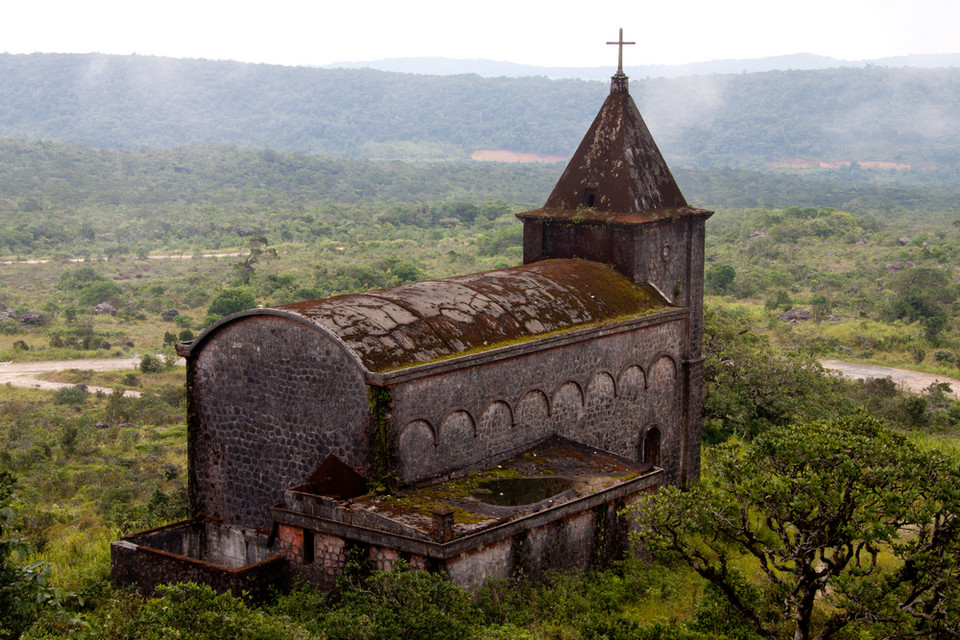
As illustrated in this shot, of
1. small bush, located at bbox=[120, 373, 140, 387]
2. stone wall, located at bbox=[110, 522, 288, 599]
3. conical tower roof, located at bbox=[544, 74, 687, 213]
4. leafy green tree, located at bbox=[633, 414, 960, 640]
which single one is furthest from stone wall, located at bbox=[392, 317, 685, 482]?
small bush, located at bbox=[120, 373, 140, 387]

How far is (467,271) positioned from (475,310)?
35711 millimetres

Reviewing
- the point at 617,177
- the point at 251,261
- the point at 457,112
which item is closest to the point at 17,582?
the point at 617,177

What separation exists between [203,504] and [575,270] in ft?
21.4

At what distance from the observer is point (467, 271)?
1976 inches

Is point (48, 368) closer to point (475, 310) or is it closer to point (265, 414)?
point (265, 414)

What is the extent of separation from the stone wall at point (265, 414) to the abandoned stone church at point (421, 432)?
23 mm

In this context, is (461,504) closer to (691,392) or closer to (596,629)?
(596,629)

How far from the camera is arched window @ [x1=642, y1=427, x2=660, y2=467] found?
1756 cm

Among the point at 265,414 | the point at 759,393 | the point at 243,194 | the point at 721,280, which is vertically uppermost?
the point at 265,414

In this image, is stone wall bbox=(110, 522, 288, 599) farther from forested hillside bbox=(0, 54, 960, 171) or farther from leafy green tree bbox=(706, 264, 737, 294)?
forested hillside bbox=(0, 54, 960, 171)

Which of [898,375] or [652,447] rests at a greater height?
[652,447]

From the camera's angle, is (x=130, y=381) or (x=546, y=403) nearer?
(x=546, y=403)

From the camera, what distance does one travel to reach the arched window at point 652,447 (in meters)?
17.6

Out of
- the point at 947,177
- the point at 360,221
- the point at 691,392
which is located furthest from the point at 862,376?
the point at 947,177
